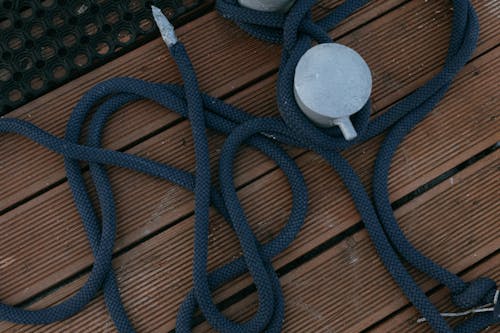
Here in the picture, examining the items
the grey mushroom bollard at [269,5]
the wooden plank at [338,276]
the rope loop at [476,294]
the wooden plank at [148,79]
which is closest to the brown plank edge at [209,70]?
the wooden plank at [148,79]

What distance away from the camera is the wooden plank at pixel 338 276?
1164 mm

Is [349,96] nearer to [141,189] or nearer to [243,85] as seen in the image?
[243,85]

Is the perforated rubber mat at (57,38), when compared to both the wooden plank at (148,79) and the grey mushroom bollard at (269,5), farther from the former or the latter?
the grey mushroom bollard at (269,5)

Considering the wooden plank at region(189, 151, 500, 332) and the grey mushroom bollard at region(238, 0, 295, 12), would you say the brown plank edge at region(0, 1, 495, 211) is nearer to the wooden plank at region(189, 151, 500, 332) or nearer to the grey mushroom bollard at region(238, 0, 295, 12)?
the grey mushroom bollard at region(238, 0, 295, 12)

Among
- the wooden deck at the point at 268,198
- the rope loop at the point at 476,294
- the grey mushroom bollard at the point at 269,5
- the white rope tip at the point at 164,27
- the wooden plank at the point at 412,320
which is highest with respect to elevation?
the grey mushroom bollard at the point at 269,5

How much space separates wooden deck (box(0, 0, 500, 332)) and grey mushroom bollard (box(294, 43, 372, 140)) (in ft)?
0.78

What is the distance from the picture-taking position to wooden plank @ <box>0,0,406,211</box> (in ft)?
3.99

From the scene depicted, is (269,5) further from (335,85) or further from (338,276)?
(338,276)

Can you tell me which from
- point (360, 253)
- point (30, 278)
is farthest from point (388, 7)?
point (30, 278)

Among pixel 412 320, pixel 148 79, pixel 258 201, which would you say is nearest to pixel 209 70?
pixel 148 79

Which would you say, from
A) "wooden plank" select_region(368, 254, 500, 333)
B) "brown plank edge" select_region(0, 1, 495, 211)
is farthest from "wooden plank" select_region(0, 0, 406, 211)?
"wooden plank" select_region(368, 254, 500, 333)

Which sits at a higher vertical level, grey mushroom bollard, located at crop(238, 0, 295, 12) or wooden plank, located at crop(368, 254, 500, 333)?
grey mushroom bollard, located at crop(238, 0, 295, 12)

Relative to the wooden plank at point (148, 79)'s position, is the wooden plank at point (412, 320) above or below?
below

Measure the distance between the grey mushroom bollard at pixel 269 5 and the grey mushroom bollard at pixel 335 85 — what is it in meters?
0.19
